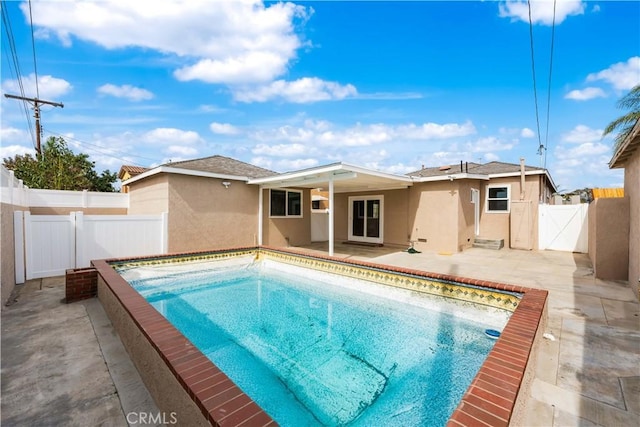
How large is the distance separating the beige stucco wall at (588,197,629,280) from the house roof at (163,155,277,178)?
11.3m

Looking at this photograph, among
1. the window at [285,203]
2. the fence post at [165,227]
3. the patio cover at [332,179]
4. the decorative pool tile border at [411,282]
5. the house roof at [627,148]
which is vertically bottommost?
the decorative pool tile border at [411,282]

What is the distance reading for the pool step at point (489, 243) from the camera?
1342 cm

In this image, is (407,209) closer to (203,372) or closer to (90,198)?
(203,372)

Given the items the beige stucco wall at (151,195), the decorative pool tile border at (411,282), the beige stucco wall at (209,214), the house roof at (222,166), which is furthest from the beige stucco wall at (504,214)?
the beige stucco wall at (151,195)

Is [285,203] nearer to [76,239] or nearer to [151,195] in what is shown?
[151,195]

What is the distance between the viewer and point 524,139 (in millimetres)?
18703

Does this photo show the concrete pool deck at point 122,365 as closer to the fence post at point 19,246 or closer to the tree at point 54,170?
the fence post at point 19,246

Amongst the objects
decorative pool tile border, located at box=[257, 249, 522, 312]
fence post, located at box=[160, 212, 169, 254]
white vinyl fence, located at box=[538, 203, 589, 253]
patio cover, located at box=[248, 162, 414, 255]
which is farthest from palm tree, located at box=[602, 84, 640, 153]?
fence post, located at box=[160, 212, 169, 254]

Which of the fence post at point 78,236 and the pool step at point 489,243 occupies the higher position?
the fence post at point 78,236

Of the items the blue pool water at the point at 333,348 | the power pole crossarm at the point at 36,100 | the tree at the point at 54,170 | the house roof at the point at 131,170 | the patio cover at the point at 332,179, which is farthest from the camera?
the house roof at the point at 131,170

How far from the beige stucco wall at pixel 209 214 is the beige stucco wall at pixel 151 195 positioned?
372mm

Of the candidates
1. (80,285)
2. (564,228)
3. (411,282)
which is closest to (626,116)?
(564,228)

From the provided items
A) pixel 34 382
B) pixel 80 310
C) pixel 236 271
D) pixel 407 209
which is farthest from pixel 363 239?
pixel 34 382

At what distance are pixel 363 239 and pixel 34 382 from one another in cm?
1362
